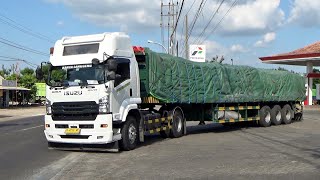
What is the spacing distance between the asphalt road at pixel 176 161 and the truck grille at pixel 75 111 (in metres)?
1.12

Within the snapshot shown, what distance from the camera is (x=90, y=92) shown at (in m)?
13.5

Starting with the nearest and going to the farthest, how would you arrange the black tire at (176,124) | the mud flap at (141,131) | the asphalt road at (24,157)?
the asphalt road at (24,157), the mud flap at (141,131), the black tire at (176,124)

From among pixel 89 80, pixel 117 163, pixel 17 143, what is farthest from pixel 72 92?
pixel 17 143

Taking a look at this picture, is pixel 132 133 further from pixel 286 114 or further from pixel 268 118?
pixel 286 114

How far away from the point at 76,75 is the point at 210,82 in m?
7.86

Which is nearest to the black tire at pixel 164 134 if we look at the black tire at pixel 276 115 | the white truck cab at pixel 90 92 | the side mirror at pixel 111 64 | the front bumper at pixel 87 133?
the white truck cab at pixel 90 92

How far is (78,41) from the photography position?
47.6 feet

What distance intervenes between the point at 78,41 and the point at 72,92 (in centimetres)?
177

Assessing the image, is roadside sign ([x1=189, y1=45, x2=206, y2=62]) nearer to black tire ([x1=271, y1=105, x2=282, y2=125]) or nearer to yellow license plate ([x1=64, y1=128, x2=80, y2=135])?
black tire ([x1=271, y1=105, x2=282, y2=125])

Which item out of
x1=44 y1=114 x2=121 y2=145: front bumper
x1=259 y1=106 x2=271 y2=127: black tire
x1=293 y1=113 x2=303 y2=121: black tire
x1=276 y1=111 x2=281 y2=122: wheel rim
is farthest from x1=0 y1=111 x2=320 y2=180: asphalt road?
x1=293 y1=113 x2=303 y2=121: black tire

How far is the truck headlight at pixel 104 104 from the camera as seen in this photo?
1340 cm

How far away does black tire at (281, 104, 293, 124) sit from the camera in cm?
2662

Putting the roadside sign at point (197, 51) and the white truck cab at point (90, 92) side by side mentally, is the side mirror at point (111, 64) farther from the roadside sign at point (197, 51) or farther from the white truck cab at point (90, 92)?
the roadside sign at point (197, 51)

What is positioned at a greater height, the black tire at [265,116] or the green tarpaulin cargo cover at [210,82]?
the green tarpaulin cargo cover at [210,82]
